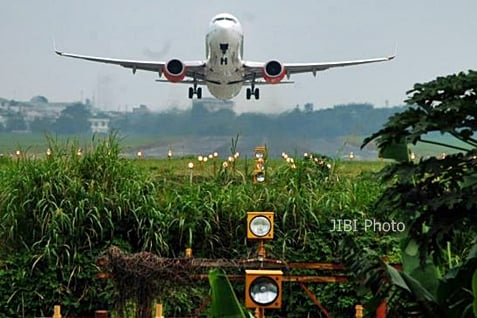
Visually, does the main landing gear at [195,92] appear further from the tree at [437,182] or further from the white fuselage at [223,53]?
the tree at [437,182]

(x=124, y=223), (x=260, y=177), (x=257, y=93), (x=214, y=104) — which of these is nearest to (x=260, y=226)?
(x=124, y=223)

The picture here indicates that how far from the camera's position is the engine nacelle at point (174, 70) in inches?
412

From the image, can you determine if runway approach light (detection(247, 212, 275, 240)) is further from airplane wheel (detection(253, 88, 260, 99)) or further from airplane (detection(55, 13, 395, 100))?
airplane (detection(55, 13, 395, 100))

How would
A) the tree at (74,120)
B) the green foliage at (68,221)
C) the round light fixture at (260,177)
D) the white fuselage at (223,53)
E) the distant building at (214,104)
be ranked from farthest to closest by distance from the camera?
the white fuselage at (223,53), the distant building at (214,104), the tree at (74,120), the round light fixture at (260,177), the green foliage at (68,221)

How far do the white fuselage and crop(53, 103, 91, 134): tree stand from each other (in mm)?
4478

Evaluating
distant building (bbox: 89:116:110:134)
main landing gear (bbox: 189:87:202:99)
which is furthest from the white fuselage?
distant building (bbox: 89:116:110:134)

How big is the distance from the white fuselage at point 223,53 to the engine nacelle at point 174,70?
934mm

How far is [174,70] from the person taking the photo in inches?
416

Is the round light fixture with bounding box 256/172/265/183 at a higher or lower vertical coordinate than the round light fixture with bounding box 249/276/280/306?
higher

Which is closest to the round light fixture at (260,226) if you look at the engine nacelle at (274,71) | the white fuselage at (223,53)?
the engine nacelle at (274,71)

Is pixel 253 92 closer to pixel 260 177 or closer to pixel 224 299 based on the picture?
pixel 260 177

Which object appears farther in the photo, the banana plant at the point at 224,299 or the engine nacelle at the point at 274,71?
the engine nacelle at the point at 274,71

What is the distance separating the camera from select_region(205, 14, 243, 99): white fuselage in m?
11.7

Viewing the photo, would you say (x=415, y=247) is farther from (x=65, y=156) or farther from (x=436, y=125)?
(x=65, y=156)
